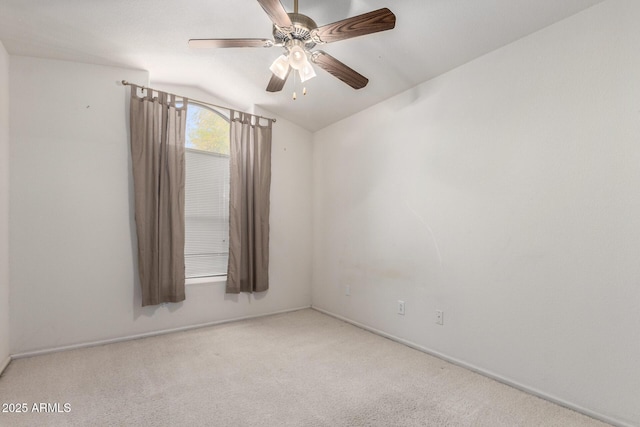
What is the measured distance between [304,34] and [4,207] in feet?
8.75

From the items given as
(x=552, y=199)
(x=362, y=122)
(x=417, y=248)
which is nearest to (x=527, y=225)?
(x=552, y=199)

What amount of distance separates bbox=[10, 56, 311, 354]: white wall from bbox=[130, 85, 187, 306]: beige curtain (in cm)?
13

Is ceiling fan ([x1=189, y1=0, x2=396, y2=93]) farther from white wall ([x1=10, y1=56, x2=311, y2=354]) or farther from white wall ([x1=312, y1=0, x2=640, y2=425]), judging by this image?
white wall ([x1=10, y1=56, x2=311, y2=354])

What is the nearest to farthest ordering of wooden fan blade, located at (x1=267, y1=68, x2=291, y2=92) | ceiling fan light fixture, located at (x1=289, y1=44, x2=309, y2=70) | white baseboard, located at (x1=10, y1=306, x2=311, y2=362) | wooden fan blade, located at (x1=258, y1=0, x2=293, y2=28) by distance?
wooden fan blade, located at (x1=258, y1=0, x2=293, y2=28) → ceiling fan light fixture, located at (x1=289, y1=44, x2=309, y2=70) → wooden fan blade, located at (x1=267, y1=68, x2=291, y2=92) → white baseboard, located at (x1=10, y1=306, x2=311, y2=362)

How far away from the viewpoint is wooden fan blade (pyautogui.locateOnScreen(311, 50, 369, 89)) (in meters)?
2.00

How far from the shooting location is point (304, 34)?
1832 mm

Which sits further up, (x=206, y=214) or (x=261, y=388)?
(x=206, y=214)

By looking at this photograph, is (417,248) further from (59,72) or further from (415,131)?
(59,72)

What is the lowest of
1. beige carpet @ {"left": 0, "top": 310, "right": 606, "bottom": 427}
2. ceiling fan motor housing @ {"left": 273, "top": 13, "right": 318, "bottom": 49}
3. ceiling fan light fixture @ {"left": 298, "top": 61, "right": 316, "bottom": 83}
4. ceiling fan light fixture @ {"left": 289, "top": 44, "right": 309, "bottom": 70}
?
beige carpet @ {"left": 0, "top": 310, "right": 606, "bottom": 427}

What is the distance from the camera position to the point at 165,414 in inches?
71.8

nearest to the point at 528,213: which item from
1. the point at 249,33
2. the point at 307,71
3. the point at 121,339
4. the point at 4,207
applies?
the point at 307,71

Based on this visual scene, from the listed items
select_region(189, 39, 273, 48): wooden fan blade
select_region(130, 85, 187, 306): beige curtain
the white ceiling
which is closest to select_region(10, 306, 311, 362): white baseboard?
select_region(130, 85, 187, 306): beige curtain

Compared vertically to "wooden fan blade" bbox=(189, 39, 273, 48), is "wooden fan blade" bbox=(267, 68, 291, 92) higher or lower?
lower

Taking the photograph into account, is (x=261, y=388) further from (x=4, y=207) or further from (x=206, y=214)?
(x=4, y=207)
